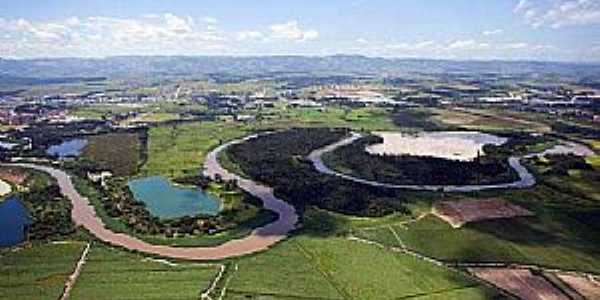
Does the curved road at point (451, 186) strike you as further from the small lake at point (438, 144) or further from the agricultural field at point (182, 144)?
the agricultural field at point (182, 144)

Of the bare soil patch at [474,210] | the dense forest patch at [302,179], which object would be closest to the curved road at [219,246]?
the dense forest patch at [302,179]

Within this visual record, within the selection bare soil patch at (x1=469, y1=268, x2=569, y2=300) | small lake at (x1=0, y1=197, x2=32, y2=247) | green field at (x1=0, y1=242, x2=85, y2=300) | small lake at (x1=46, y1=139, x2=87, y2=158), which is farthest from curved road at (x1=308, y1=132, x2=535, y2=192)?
small lake at (x1=46, y1=139, x2=87, y2=158)

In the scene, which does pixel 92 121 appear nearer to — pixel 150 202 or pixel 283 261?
pixel 150 202

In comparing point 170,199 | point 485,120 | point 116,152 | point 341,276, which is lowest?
point 116,152

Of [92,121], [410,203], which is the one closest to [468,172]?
[410,203]

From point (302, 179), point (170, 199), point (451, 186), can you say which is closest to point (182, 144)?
point (302, 179)

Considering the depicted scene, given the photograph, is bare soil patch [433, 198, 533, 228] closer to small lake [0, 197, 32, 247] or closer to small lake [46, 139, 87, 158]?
small lake [0, 197, 32, 247]

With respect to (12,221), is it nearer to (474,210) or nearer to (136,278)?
(136,278)
